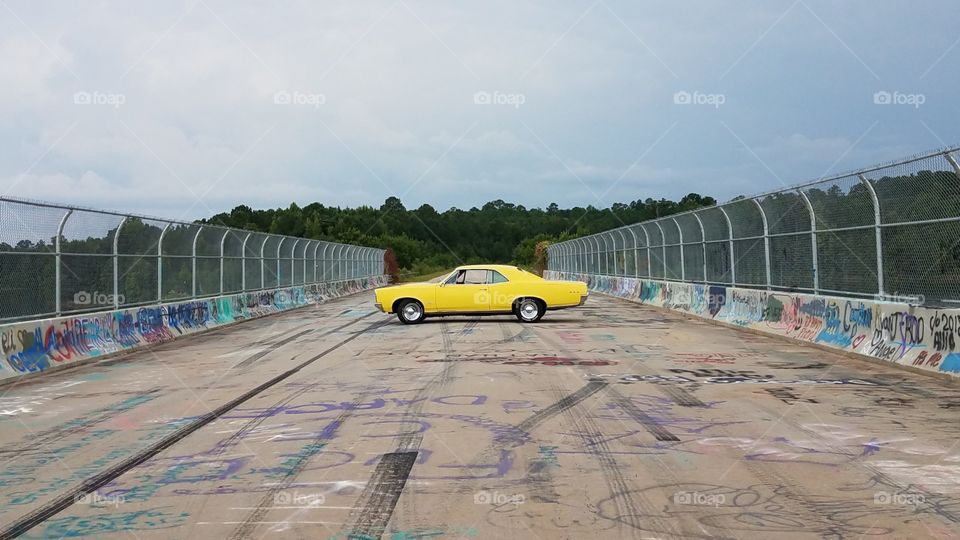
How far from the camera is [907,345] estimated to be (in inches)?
471

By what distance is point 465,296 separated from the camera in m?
22.1

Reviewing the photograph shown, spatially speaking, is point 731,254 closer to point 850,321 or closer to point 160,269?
point 850,321

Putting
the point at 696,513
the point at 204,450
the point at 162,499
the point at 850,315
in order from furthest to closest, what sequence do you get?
the point at 850,315, the point at 204,450, the point at 162,499, the point at 696,513

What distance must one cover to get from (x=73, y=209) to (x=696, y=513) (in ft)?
40.3

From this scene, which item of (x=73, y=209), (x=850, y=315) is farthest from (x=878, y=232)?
(x=73, y=209)

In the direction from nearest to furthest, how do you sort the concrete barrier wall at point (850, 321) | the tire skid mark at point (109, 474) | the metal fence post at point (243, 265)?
the tire skid mark at point (109, 474) < the concrete barrier wall at point (850, 321) < the metal fence post at point (243, 265)

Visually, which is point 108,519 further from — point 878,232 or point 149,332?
point 149,332

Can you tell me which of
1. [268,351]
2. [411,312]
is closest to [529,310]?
[411,312]

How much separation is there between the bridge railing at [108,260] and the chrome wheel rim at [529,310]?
7.82 m

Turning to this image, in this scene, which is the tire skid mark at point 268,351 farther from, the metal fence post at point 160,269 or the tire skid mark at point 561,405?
the tire skid mark at point 561,405

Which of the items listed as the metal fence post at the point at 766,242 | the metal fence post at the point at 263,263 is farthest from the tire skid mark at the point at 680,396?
the metal fence post at the point at 263,263

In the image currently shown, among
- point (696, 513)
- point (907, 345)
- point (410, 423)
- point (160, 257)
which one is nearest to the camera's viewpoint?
point (696, 513)

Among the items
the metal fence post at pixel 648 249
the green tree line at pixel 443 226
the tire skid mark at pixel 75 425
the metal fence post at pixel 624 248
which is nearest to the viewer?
the tire skid mark at pixel 75 425

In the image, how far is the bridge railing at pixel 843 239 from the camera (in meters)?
11.2
